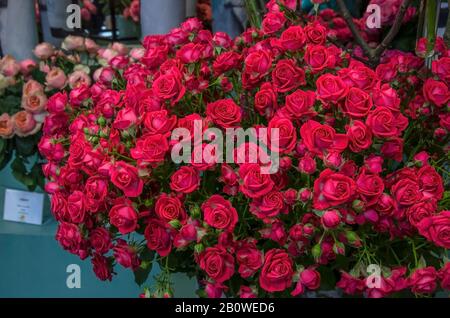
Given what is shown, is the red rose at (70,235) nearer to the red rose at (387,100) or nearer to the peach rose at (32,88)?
the red rose at (387,100)

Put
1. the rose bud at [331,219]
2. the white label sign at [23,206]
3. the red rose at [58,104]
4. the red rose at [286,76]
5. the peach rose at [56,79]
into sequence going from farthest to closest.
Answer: the white label sign at [23,206]
the peach rose at [56,79]
the red rose at [58,104]
the red rose at [286,76]
the rose bud at [331,219]

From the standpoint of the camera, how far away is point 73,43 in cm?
123

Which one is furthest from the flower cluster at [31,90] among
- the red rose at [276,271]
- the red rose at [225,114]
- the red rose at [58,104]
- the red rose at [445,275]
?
the red rose at [445,275]

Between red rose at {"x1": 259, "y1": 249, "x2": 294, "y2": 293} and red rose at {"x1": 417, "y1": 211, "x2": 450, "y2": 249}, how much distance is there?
0.46 ft

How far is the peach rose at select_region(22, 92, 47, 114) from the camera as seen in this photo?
1176 mm

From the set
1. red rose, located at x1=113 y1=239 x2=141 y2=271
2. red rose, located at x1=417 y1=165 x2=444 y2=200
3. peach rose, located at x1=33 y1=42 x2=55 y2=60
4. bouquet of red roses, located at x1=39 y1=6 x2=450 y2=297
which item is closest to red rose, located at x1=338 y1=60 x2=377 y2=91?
bouquet of red roses, located at x1=39 y1=6 x2=450 y2=297

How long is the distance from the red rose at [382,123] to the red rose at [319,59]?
0.31 feet

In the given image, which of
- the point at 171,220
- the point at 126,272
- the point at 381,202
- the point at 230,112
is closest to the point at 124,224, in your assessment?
the point at 171,220

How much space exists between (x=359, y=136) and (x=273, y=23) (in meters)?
0.23

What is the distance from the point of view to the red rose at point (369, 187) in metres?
0.63

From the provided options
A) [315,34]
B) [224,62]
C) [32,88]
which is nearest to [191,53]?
[224,62]

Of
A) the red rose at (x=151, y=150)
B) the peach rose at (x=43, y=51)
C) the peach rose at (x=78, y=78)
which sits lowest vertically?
the red rose at (x=151, y=150)

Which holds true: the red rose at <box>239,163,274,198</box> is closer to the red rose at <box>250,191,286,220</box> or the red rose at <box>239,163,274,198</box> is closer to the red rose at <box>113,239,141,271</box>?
the red rose at <box>250,191,286,220</box>

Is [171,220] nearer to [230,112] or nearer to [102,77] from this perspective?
[230,112]
